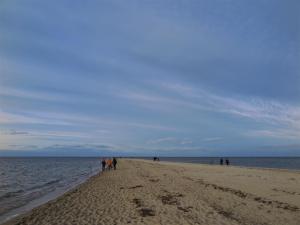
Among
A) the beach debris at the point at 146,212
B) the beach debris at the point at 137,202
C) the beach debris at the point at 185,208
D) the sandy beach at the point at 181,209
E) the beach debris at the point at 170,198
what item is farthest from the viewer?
the beach debris at the point at 170,198

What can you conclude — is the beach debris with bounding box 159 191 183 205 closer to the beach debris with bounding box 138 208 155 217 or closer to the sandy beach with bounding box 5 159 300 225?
the sandy beach with bounding box 5 159 300 225

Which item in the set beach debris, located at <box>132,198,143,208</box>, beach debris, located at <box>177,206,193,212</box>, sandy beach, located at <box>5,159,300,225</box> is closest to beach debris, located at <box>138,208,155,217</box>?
sandy beach, located at <box>5,159,300,225</box>

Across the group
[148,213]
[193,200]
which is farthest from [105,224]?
[193,200]

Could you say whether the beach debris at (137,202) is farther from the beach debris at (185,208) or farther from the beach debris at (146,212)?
the beach debris at (185,208)

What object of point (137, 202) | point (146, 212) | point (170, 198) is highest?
point (170, 198)

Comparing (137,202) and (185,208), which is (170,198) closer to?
(137,202)

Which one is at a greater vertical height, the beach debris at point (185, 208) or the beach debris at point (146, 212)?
the beach debris at point (185, 208)

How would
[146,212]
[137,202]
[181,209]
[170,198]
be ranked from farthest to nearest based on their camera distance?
[170,198] → [137,202] → [181,209] → [146,212]

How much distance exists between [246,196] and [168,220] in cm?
644

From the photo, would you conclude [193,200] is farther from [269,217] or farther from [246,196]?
[269,217]

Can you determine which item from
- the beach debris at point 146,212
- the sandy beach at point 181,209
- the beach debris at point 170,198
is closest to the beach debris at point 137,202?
the sandy beach at point 181,209

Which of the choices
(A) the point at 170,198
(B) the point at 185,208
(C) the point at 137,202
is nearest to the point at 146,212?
(B) the point at 185,208

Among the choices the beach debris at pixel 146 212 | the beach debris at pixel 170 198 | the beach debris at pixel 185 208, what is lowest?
the beach debris at pixel 146 212

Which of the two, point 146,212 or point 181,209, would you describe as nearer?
point 146,212
